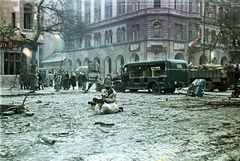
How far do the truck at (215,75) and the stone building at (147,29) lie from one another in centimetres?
943

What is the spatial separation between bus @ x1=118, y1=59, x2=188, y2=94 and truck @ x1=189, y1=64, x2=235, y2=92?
7.58 feet

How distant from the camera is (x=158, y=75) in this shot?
1994 centimetres

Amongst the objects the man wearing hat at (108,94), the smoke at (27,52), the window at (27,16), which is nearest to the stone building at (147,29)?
the window at (27,16)

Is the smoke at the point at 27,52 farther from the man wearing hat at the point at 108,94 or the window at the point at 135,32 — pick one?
the man wearing hat at the point at 108,94

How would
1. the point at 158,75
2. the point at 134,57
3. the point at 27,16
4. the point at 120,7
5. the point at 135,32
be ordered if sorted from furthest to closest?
the point at 120,7
the point at 134,57
the point at 135,32
the point at 27,16
the point at 158,75

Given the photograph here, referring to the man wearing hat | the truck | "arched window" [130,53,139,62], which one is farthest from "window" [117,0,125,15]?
the man wearing hat

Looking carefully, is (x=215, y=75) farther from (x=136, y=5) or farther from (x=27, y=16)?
(x=136, y=5)

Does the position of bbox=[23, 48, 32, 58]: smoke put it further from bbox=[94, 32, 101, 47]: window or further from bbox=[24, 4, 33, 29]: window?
bbox=[94, 32, 101, 47]: window

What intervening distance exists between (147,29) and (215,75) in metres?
16.5

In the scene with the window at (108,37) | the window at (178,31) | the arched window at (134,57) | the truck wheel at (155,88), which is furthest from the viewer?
the window at (108,37)

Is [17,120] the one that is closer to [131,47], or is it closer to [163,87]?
[163,87]

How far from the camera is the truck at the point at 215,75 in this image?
20906mm

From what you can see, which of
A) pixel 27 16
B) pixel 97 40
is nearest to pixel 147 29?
pixel 97 40

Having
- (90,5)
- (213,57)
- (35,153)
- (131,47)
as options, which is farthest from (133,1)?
(35,153)
